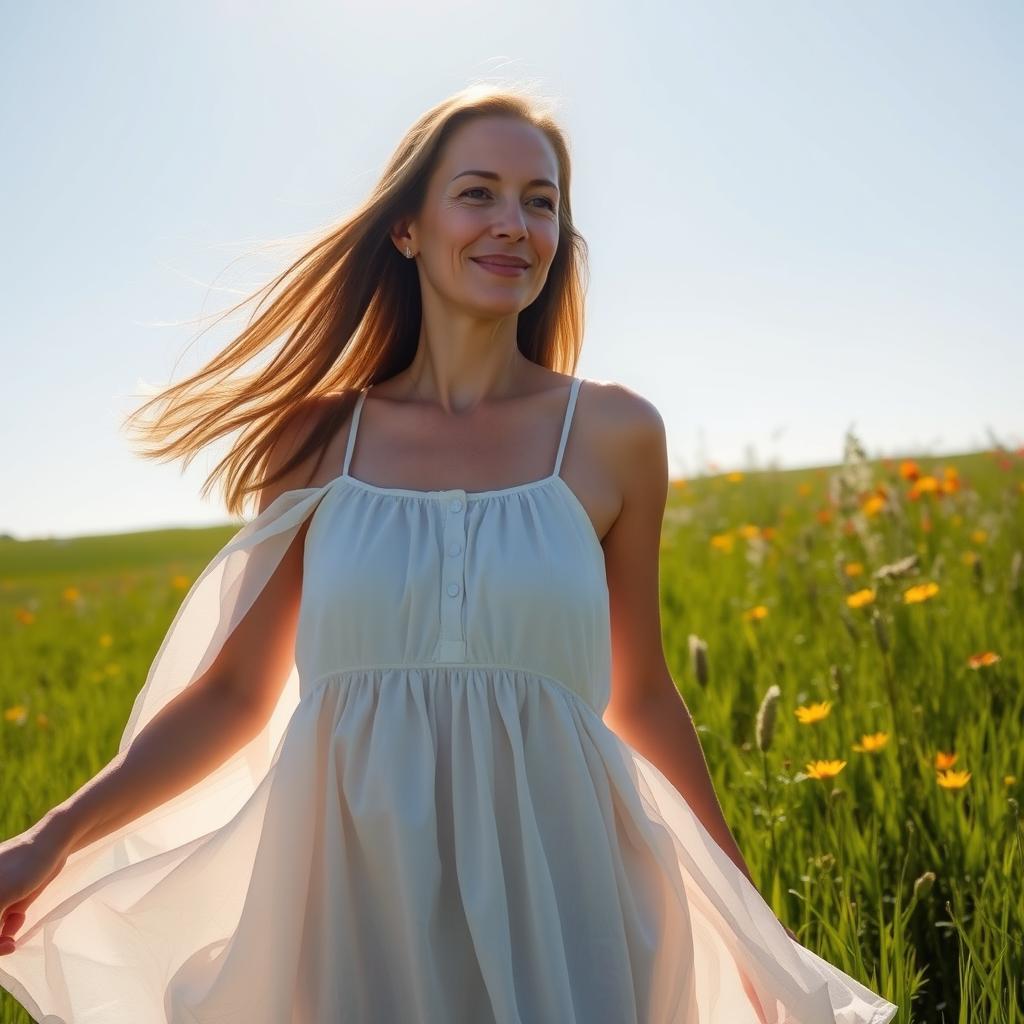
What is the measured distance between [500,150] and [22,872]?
1.41 m

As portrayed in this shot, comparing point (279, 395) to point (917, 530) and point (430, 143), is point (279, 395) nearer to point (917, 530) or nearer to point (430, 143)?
point (430, 143)

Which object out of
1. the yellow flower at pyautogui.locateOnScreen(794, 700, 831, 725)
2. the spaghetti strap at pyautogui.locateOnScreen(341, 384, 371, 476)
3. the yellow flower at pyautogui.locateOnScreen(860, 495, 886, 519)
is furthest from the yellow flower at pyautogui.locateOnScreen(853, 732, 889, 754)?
the yellow flower at pyautogui.locateOnScreen(860, 495, 886, 519)

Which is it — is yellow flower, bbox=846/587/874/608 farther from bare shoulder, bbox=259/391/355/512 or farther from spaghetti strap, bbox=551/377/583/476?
bare shoulder, bbox=259/391/355/512

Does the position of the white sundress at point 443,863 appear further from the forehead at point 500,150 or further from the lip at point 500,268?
the forehead at point 500,150

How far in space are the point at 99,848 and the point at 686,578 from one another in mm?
3780

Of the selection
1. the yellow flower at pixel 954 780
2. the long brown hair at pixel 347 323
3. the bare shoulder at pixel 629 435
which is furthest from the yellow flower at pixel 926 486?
the bare shoulder at pixel 629 435

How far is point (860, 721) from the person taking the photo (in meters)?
3.12

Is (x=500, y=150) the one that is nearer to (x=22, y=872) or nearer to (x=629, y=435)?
(x=629, y=435)

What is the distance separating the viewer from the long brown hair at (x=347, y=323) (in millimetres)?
2229

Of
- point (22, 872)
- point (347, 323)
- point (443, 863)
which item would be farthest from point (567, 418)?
point (22, 872)

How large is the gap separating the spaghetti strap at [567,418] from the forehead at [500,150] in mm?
382

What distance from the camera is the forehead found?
2133 millimetres

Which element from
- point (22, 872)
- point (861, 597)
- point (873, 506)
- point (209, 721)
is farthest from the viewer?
point (873, 506)

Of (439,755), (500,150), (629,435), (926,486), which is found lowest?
(439,755)
